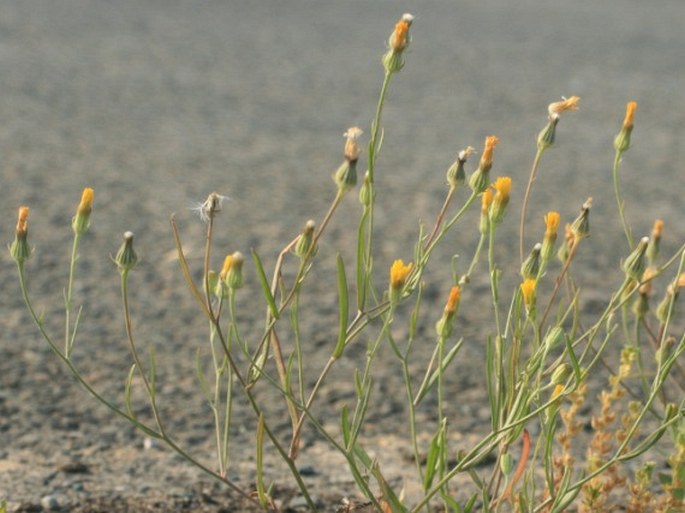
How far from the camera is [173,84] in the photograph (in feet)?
25.9

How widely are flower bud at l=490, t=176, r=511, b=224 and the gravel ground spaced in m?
0.98

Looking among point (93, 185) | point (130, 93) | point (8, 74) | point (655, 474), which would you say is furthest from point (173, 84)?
point (655, 474)

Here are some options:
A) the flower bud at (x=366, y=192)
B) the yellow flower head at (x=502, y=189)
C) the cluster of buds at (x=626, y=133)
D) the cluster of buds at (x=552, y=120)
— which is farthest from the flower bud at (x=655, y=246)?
the flower bud at (x=366, y=192)

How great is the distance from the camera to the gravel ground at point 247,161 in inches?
125

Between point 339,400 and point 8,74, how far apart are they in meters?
4.84

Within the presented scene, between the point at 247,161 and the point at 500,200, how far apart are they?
4.32 metres

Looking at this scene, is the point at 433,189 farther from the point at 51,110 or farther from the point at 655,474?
the point at 655,474

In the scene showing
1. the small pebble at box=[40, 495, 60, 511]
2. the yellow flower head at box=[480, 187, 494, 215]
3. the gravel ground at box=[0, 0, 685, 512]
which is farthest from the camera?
the gravel ground at box=[0, 0, 685, 512]

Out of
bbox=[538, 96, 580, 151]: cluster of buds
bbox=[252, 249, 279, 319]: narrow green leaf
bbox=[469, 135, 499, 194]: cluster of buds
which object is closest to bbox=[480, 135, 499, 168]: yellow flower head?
bbox=[469, 135, 499, 194]: cluster of buds

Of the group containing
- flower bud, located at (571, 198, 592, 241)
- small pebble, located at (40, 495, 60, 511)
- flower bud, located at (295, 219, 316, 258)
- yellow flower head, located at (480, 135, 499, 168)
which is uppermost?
yellow flower head, located at (480, 135, 499, 168)

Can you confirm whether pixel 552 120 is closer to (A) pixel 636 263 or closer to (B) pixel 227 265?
(A) pixel 636 263

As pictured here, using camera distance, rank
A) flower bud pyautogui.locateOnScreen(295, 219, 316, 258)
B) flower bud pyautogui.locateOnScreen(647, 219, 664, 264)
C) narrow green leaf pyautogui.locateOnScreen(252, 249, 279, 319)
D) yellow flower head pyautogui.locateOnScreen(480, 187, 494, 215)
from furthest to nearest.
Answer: flower bud pyautogui.locateOnScreen(647, 219, 664, 264)
yellow flower head pyautogui.locateOnScreen(480, 187, 494, 215)
flower bud pyautogui.locateOnScreen(295, 219, 316, 258)
narrow green leaf pyautogui.locateOnScreen(252, 249, 279, 319)

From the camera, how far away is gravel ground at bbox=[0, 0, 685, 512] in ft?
10.4

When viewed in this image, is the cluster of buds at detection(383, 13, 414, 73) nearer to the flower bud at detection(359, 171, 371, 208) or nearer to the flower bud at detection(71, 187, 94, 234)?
the flower bud at detection(359, 171, 371, 208)
